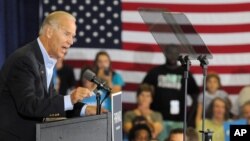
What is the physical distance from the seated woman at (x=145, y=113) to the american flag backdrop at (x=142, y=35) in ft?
1.63

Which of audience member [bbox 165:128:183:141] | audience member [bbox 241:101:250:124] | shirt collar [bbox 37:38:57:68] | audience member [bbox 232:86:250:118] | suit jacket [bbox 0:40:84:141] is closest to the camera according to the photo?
suit jacket [bbox 0:40:84:141]

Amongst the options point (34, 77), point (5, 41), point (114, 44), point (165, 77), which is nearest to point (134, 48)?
point (114, 44)

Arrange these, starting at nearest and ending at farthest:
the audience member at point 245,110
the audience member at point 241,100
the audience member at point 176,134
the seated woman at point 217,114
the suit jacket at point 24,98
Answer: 1. the suit jacket at point 24,98
2. the audience member at point 176,134
3. the seated woman at point 217,114
4. the audience member at point 245,110
5. the audience member at point 241,100

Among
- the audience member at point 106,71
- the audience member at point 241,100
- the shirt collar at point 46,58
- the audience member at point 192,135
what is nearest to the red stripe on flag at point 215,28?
the audience member at point 106,71

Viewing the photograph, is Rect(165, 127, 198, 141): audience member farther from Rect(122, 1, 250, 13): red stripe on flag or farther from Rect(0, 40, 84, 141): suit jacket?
Rect(0, 40, 84, 141): suit jacket

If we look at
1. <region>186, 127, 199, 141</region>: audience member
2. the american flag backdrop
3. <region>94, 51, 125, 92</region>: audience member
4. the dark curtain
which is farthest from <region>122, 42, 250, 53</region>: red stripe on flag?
<region>186, 127, 199, 141</region>: audience member

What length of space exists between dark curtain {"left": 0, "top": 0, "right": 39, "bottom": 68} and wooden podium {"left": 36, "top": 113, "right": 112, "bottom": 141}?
3732mm

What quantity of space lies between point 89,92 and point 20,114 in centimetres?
42

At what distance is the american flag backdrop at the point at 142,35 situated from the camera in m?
7.36

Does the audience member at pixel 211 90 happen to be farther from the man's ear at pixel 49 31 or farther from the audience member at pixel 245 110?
the man's ear at pixel 49 31

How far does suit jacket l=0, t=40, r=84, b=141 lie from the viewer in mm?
3004

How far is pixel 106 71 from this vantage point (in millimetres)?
7152

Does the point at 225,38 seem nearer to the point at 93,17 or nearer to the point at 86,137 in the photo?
the point at 93,17

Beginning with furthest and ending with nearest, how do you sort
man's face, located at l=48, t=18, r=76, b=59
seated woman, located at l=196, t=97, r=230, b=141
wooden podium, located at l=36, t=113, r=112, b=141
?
seated woman, located at l=196, t=97, r=230, b=141 < man's face, located at l=48, t=18, r=76, b=59 < wooden podium, located at l=36, t=113, r=112, b=141
